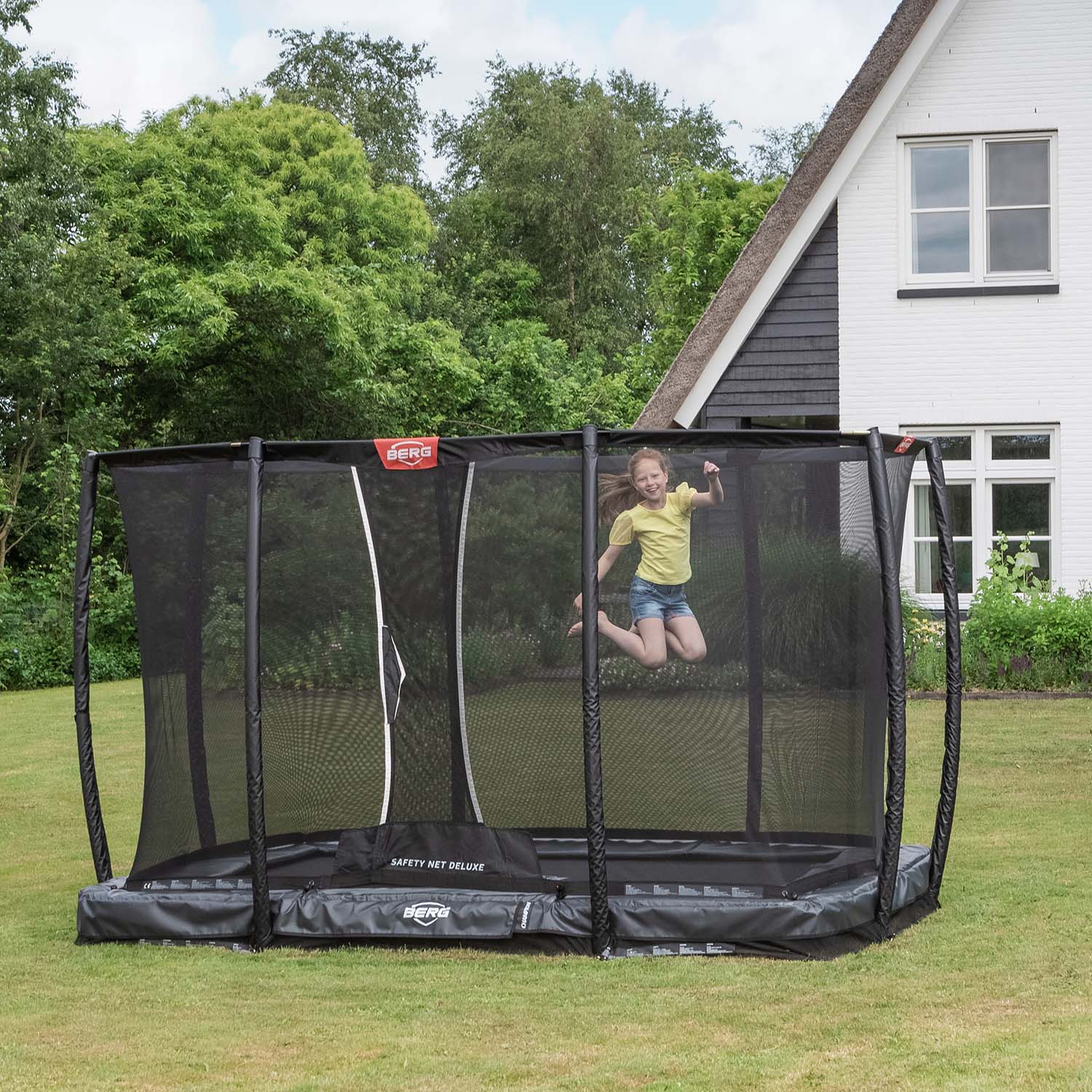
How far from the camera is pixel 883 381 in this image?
556 inches

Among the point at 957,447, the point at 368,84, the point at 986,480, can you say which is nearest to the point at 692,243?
the point at 957,447

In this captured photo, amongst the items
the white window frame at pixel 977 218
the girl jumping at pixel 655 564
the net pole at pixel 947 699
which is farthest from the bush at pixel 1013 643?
the girl jumping at pixel 655 564

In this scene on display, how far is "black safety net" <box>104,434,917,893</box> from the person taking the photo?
5578 mm

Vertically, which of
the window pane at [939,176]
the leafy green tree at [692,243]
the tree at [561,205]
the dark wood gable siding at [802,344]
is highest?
the tree at [561,205]

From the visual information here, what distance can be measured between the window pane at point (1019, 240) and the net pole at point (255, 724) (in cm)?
1048

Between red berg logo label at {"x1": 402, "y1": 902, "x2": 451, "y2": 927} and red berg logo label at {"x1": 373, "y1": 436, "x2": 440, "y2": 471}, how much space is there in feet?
5.79

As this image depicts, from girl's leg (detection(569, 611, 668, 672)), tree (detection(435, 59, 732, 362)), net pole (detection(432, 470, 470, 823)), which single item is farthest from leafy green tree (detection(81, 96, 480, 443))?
girl's leg (detection(569, 611, 668, 672))

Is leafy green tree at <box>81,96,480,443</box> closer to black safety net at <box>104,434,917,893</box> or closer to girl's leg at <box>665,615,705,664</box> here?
black safety net at <box>104,434,917,893</box>

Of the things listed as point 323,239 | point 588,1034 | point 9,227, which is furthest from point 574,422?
point 588,1034

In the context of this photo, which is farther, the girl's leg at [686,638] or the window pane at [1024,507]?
the window pane at [1024,507]

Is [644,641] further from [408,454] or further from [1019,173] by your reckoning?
[1019,173]

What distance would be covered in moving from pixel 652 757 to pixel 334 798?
4.70 feet

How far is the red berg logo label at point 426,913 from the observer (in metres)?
5.50

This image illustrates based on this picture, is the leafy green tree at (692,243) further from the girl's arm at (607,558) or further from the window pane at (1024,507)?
the girl's arm at (607,558)
